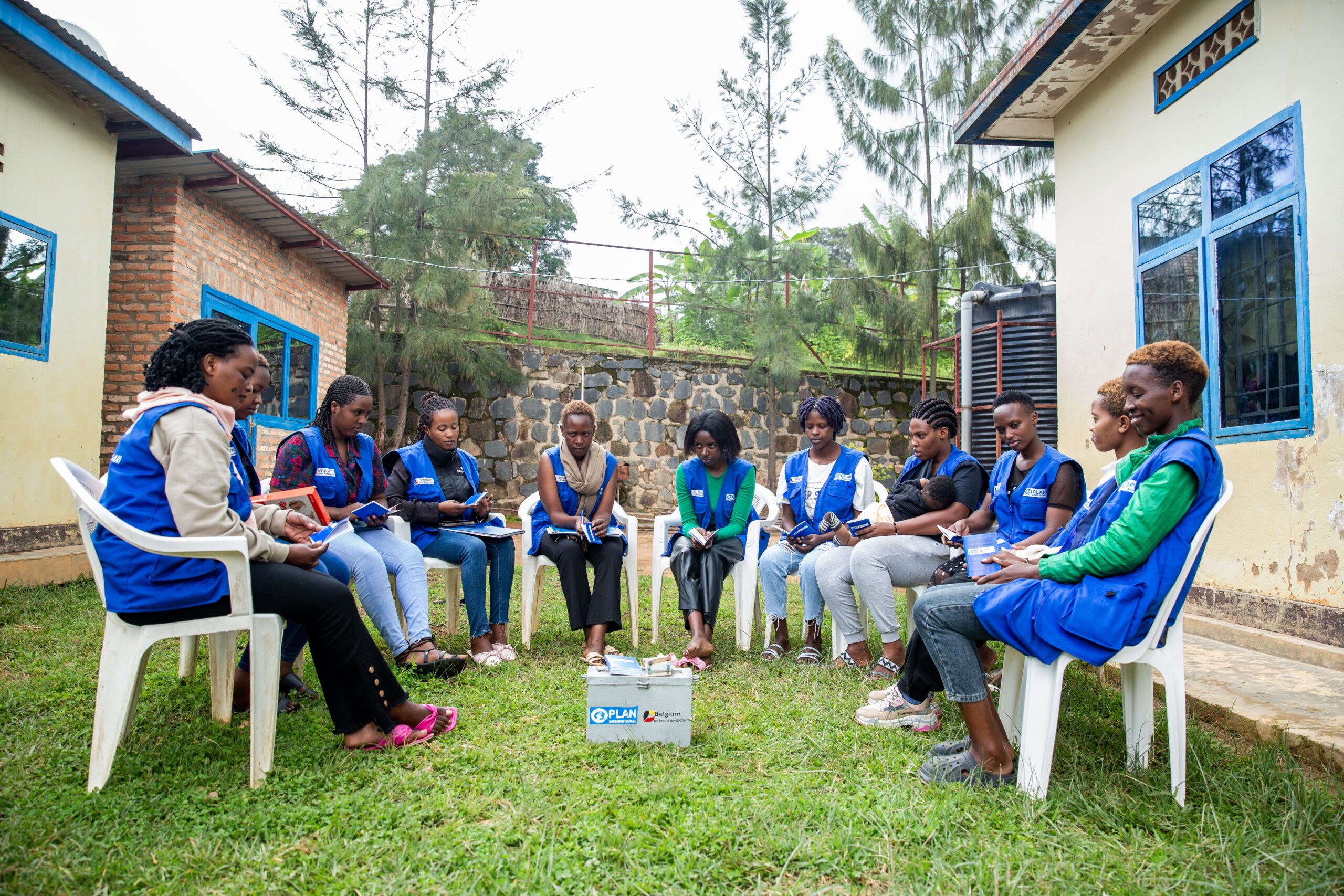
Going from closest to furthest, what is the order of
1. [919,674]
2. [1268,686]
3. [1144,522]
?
[1144,522], [919,674], [1268,686]

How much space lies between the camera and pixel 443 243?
10484 mm

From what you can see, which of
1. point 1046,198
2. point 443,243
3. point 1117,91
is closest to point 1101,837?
point 1117,91

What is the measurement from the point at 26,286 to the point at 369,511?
3.59 meters

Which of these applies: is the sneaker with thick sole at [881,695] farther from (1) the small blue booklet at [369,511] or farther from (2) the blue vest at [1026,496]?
(1) the small blue booklet at [369,511]

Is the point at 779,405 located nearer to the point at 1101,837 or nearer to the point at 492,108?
the point at 492,108

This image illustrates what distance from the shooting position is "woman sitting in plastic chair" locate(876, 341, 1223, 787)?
7.14ft

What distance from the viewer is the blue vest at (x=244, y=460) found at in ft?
9.40

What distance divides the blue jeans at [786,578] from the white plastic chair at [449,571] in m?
1.46

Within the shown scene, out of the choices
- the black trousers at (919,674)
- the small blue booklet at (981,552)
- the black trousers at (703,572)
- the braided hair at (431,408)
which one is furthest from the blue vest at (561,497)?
the small blue booklet at (981,552)

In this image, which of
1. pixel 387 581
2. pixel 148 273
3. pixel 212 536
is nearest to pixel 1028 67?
pixel 387 581

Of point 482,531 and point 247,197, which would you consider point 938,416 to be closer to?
point 482,531

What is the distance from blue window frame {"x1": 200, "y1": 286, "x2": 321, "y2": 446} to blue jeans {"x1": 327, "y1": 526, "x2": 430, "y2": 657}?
457cm

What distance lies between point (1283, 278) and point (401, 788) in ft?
14.9

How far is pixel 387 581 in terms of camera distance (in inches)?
138
